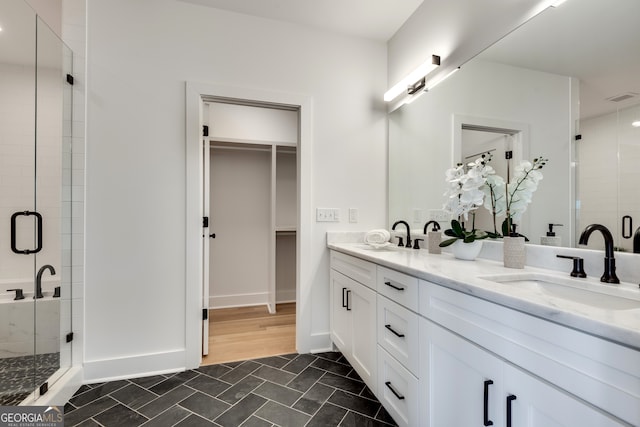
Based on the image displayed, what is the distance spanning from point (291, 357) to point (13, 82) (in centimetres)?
249

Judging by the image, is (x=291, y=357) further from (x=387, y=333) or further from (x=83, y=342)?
(x=83, y=342)

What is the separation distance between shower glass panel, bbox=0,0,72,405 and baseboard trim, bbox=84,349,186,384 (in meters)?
0.17

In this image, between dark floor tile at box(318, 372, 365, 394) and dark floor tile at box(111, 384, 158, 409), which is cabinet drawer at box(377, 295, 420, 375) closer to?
Answer: dark floor tile at box(318, 372, 365, 394)

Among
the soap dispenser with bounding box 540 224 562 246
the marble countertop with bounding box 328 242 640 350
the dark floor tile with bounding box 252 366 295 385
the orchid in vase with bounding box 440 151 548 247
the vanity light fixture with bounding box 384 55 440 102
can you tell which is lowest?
the dark floor tile with bounding box 252 366 295 385

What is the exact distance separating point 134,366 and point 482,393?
6.91 ft

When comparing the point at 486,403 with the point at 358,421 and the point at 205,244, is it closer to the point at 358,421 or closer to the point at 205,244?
the point at 358,421

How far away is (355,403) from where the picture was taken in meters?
1.63

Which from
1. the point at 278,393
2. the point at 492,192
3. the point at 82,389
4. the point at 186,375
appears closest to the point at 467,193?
the point at 492,192

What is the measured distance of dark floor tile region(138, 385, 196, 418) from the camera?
1.57 m

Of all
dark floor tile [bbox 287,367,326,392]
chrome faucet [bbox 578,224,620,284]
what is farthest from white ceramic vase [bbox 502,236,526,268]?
dark floor tile [bbox 287,367,326,392]

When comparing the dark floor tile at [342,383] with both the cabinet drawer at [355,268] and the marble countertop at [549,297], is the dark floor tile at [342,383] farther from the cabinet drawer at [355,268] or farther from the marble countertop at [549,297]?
the marble countertop at [549,297]

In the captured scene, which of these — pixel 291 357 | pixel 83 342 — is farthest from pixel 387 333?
pixel 83 342

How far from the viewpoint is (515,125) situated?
57.4 inches

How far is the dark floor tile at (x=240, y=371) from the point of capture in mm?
1885
